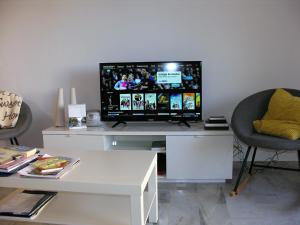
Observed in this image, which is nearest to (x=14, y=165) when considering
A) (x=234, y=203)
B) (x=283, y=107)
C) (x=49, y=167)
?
(x=49, y=167)

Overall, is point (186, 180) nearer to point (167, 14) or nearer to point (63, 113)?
point (63, 113)

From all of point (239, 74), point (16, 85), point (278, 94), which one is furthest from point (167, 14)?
point (16, 85)

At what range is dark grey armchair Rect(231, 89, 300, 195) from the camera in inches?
90.0

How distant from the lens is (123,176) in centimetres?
171

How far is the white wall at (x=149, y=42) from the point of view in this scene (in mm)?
3080

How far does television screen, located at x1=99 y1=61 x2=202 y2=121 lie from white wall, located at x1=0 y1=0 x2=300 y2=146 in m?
0.34

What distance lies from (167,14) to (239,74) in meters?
0.97

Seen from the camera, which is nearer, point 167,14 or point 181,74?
point 181,74

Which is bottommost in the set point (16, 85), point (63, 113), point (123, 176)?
point (123, 176)

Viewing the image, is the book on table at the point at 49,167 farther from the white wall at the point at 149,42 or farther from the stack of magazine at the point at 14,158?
the white wall at the point at 149,42

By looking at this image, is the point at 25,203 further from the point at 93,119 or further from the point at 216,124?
the point at 216,124

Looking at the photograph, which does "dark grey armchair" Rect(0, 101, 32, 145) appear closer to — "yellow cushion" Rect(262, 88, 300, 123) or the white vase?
the white vase

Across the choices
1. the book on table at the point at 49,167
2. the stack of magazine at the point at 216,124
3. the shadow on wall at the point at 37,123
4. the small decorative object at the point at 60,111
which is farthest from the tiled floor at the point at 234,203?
the shadow on wall at the point at 37,123

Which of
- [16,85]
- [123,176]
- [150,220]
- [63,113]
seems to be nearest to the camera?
[123,176]
